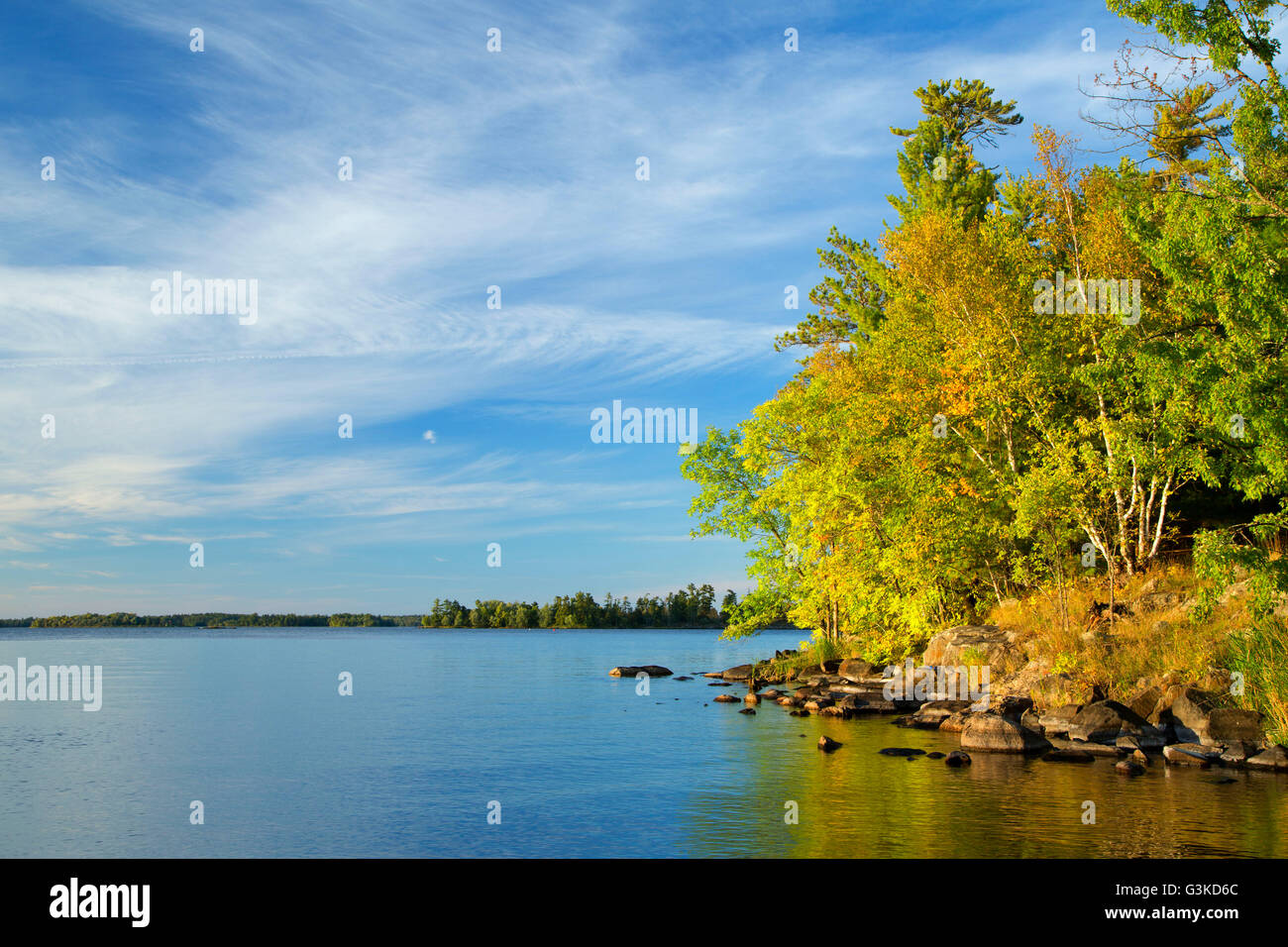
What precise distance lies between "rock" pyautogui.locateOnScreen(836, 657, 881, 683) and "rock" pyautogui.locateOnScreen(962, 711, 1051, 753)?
18106 millimetres

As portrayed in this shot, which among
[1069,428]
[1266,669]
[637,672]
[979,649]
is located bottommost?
[637,672]

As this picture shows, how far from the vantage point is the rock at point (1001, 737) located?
2703 cm

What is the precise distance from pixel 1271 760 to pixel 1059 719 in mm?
6318

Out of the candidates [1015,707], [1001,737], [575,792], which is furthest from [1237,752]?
[575,792]

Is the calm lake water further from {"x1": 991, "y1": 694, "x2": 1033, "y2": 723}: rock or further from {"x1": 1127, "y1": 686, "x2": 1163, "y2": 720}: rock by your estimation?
{"x1": 1127, "y1": 686, "x2": 1163, "y2": 720}: rock

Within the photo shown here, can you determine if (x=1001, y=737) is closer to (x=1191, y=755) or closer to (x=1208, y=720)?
(x=1191, y=755)

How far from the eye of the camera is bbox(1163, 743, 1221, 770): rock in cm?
2342

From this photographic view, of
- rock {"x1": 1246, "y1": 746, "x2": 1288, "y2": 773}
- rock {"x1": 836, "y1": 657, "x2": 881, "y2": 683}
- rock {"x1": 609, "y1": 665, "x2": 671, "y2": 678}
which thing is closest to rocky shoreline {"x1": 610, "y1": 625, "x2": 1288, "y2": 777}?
rock {"x1": 1246, "y1": 746, "x2": 1288, "y2": 773}

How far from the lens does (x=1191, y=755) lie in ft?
77.4
